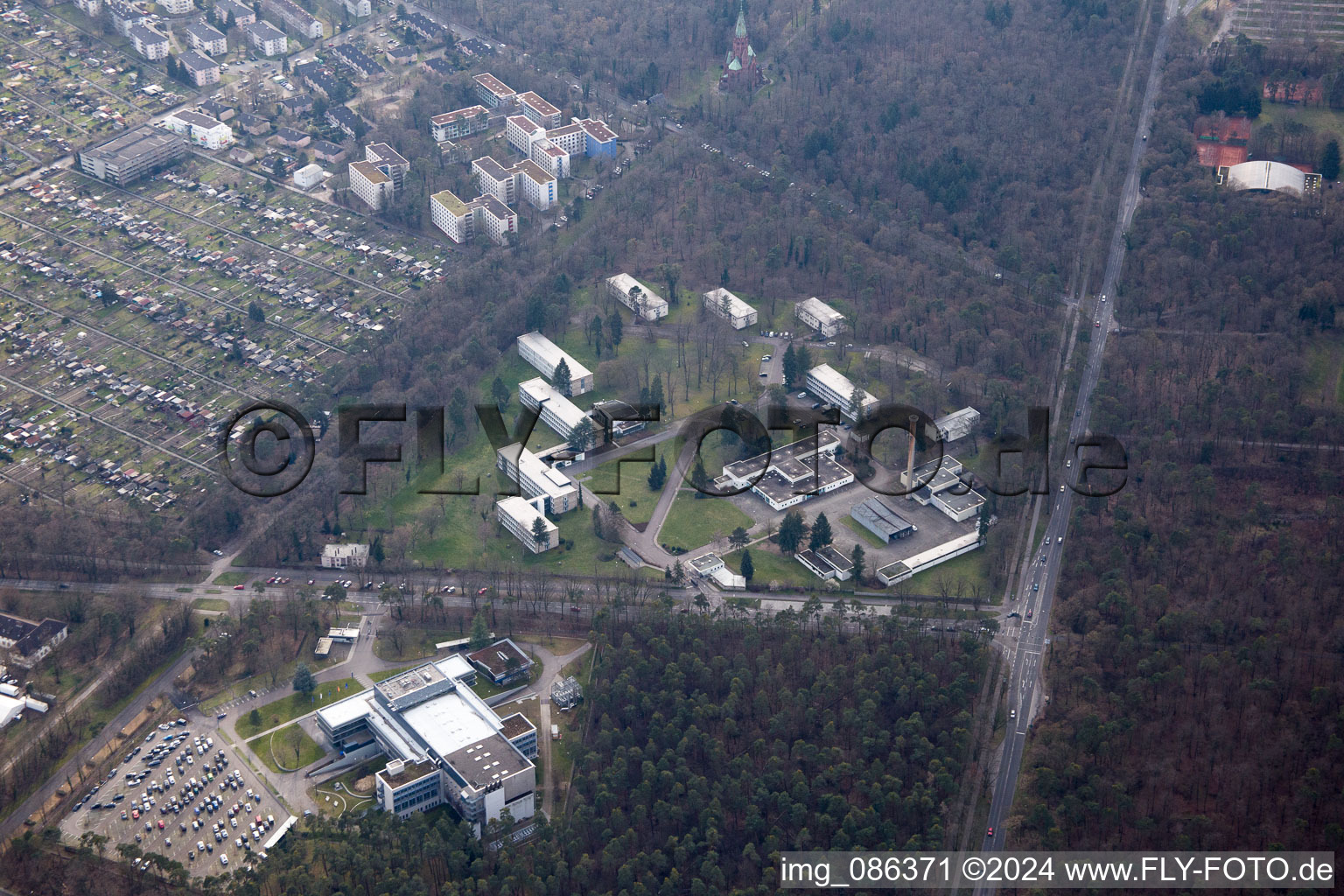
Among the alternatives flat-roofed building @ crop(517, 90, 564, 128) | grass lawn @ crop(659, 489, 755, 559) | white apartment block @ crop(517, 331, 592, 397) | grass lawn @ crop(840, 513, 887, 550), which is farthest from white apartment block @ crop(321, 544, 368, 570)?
flat-roofed building @ crop(517, 90, 564, 128)

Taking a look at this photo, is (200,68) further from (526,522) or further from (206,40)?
(526,522)

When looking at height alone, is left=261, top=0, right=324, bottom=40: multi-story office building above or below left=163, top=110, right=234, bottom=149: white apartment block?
above

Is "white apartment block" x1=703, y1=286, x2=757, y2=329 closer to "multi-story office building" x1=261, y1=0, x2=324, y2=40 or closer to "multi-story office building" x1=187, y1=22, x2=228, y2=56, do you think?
"multi-story office building" x1=261, y1=0, x2=324, y2=40

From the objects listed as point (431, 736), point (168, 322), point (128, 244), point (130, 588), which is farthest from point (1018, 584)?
point (128, 244)

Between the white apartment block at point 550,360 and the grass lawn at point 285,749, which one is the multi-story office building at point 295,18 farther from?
the grass lawn at point 285,749

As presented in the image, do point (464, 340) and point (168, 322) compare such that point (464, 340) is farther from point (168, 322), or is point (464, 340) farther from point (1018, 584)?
point (1018, 584)
